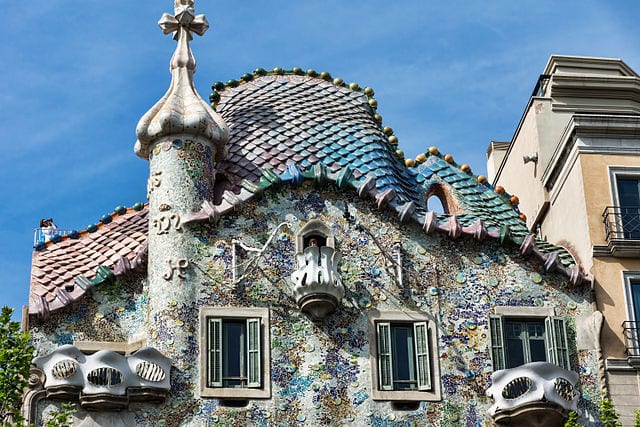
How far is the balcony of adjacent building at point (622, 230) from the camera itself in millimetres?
28188

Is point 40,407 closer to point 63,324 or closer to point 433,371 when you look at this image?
point 63,324

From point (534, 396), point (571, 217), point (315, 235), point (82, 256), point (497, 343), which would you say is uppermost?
point (571, 217)

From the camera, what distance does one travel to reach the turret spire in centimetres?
2833

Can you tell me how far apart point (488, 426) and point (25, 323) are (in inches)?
300

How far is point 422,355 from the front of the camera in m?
27.2

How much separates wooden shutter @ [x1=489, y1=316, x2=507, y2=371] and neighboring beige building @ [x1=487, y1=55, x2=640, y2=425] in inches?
65.5

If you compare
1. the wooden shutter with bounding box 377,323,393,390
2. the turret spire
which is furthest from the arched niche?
the turret spire

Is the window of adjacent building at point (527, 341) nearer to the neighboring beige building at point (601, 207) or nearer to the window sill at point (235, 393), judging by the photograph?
the neighboring beige building at point (601, 207)

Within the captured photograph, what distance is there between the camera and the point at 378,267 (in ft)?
91.5

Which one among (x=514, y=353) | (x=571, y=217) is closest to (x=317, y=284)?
(x=514, y=353)

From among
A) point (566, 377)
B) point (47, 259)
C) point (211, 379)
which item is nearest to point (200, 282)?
point (211, 379)

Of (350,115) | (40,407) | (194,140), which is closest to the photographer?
(40,407)

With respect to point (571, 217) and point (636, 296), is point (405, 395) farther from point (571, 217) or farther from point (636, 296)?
point (571, 217)

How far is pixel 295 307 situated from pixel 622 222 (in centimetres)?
580
